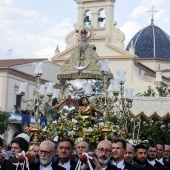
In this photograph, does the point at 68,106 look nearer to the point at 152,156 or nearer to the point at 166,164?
the point at 166,164

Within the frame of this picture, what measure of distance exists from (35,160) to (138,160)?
8.41 ft

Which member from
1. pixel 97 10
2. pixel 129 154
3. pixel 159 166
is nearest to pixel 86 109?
pixel 159 166

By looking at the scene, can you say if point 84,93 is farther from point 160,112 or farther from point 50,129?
point 160,112

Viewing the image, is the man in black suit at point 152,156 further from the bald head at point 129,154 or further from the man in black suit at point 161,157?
the bald head at point 129,154

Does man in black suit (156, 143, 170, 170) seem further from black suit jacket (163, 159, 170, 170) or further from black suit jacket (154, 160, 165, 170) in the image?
black suit jacket (154, 160, 165, 170)

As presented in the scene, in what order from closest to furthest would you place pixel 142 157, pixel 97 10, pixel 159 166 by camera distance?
pixel 142 157 < pixel 159 166 < pixel 97 10

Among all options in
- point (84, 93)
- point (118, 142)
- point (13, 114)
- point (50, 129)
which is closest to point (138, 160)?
point (118, 142)

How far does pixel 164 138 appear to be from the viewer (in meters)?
26.2

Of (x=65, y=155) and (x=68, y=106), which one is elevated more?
(x=68, y=106)

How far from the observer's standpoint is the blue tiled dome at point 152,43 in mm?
58469

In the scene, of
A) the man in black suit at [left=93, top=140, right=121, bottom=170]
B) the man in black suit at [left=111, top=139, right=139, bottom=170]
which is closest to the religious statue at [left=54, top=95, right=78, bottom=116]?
the man in black suit at [left=111, top=139, right=139, bottom=170]

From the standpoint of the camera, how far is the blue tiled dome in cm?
5847

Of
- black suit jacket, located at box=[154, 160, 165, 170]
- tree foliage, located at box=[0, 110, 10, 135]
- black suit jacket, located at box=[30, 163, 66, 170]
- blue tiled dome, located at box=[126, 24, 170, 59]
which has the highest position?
blue tiled dome, located at box=[126, 24, 170, 59]

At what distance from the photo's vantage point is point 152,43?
59.0m
